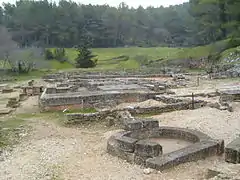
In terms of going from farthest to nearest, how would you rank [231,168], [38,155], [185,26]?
[185,26], [38,155], [231,168]

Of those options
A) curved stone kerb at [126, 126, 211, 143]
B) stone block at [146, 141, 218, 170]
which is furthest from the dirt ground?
curved stone kerb at [126, 126, 211, 143]

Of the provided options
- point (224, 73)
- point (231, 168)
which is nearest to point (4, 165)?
point (231, 168)

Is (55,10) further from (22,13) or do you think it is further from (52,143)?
(52,143)

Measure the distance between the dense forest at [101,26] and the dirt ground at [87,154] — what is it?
121 ft

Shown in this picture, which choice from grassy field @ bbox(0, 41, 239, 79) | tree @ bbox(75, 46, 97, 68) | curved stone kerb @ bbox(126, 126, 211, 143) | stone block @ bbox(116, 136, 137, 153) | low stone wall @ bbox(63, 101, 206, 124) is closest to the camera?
stone block @ bbox(116, 136, 137, 153)

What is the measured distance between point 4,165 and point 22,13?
60.3 m

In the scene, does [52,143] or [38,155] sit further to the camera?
[52,143]

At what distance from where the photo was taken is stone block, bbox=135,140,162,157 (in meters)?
9.85

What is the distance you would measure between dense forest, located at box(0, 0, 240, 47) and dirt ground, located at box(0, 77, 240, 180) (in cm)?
3696

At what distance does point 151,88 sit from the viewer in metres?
23.7

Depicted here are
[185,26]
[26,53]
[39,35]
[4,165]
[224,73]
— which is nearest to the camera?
[4,165]

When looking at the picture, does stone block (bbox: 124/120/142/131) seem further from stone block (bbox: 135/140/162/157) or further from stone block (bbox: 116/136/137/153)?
stone block (bbox: 135/140/162/157)

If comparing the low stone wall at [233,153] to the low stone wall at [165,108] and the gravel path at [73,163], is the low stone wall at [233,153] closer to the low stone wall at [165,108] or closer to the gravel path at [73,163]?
the gravel path at [73,163]

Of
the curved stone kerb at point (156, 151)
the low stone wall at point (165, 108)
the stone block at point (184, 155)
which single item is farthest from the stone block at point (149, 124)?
the low stone wall at point (165, 108)
